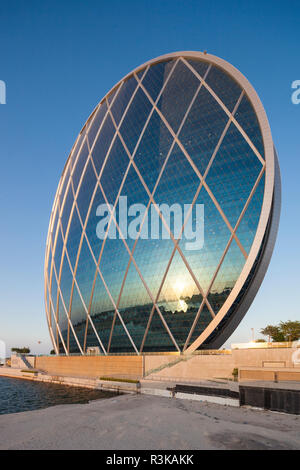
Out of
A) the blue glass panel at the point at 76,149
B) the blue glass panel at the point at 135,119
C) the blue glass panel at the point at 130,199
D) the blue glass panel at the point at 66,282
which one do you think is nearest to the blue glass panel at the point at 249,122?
the blue glass panel at the point at 130,199

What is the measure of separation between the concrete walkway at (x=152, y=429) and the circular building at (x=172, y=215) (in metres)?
15.8

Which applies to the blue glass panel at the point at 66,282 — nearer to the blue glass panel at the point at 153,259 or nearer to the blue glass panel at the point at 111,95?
the blue glass panel at the point at 153,259

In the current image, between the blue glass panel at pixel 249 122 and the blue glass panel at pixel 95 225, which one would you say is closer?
the blue glass panel at pixel 249 122

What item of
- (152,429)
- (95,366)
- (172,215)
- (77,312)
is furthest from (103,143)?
(152,429)

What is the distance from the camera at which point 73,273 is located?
46.6m

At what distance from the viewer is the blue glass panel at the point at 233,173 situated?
29438mm

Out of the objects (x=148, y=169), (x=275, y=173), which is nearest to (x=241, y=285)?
(x=275, y=173)

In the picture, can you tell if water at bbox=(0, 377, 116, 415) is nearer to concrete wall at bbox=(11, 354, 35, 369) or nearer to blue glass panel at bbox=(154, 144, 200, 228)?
blue glass panel at bbox=(154, 144, 200, 228)

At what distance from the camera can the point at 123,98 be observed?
156 feet

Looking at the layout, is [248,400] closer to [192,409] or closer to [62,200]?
[192,409]

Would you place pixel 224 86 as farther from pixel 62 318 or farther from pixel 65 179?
pixel 62 318
